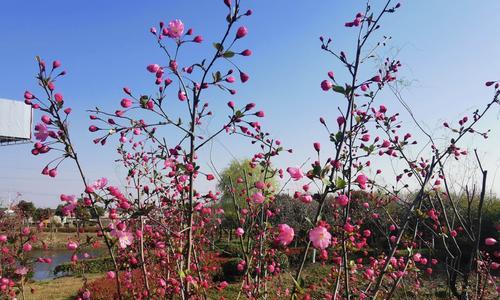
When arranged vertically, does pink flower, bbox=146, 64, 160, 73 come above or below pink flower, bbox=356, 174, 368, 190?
above

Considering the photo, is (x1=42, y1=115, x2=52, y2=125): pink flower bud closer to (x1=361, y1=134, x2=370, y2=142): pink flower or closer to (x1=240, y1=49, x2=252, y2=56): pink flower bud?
(x1=240, y1=49, x2=252, y2=56): pink flower bud

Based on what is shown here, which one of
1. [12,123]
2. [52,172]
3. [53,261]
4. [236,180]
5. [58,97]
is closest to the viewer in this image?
[58,97]

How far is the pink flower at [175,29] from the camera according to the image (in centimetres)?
211

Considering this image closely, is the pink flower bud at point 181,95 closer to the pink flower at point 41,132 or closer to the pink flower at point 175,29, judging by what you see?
the pink flower at point 175,29

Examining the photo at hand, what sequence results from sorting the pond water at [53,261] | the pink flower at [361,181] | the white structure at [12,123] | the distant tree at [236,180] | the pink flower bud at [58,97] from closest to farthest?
the pink flower at [361,181] < the pink flower bud at [58,97] < the distant tree at [236,180] < the pond water at [53,261] < the white structure at [12,123]

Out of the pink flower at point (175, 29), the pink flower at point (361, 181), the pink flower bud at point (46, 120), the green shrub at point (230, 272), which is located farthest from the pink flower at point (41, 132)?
the green shrub at point (230, 272)

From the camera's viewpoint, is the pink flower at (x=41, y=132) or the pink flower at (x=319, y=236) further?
the pink flower at (x=41, y=132)

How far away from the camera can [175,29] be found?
2113 millimetres

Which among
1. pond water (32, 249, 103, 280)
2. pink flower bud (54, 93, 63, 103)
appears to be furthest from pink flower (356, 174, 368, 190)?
pond water (32, 249, 103, 280)

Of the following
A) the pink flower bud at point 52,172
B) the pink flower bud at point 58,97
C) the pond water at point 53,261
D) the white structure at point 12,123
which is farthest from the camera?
the white structure at point 12,123

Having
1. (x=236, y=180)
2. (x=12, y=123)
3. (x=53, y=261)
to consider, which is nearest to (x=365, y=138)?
(x=236, y=180)

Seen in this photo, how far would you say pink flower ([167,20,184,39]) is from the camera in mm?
2111

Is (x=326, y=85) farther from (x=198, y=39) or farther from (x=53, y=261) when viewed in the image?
(x=53, y=261)

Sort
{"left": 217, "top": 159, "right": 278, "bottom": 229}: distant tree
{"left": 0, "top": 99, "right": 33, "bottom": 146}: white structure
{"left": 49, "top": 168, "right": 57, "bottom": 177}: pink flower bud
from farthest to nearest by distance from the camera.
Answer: {"left": 0, "top": 99, "right": 33, "bottom": 146}: white structure → {"left": 217, "top": 159, "right": 278, "bottom": 229}: distant tree → {"left": 49, "top": 168, "right": 57, "bottom": 177}: pink flower bud
